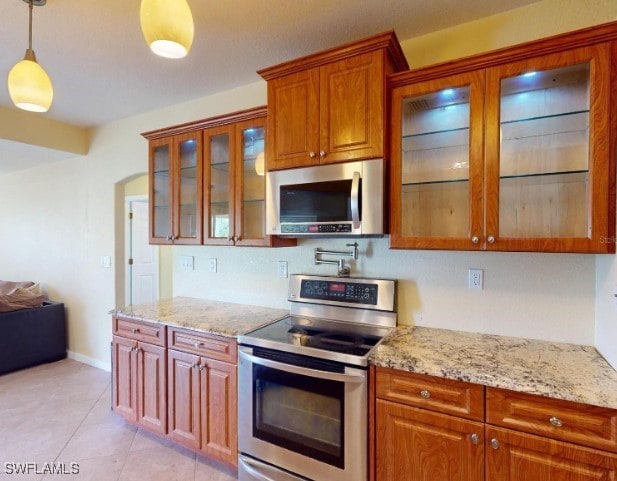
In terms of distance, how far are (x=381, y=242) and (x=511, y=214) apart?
29.4 inches

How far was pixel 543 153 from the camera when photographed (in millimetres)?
1614

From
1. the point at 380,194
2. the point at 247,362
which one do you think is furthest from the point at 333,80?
the point at 247,362

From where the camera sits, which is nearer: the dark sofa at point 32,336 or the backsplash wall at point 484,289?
the backsplash wall at point 484,289

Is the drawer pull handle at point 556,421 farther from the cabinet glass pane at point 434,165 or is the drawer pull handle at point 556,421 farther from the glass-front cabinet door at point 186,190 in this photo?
the glass-front cabinet door at point 186,190

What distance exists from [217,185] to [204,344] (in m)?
1.09

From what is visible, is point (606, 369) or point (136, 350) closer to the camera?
point (606, 369)

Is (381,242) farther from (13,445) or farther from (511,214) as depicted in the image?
(13,445)

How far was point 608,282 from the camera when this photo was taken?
149 centimetres

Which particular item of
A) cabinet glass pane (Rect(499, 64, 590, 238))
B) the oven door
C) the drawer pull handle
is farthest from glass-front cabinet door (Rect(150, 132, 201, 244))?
the drawer pull handle

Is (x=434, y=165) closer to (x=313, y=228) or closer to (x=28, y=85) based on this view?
(x=313, y=228)

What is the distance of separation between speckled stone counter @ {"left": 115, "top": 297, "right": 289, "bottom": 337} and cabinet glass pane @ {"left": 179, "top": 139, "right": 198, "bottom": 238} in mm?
555

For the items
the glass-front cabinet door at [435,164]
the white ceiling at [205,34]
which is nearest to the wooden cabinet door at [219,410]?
the glass-front cabinet door at [435,164]

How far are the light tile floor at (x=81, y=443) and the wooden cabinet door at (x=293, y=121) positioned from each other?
77.2 inches

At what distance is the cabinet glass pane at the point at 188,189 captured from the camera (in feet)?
8.43
